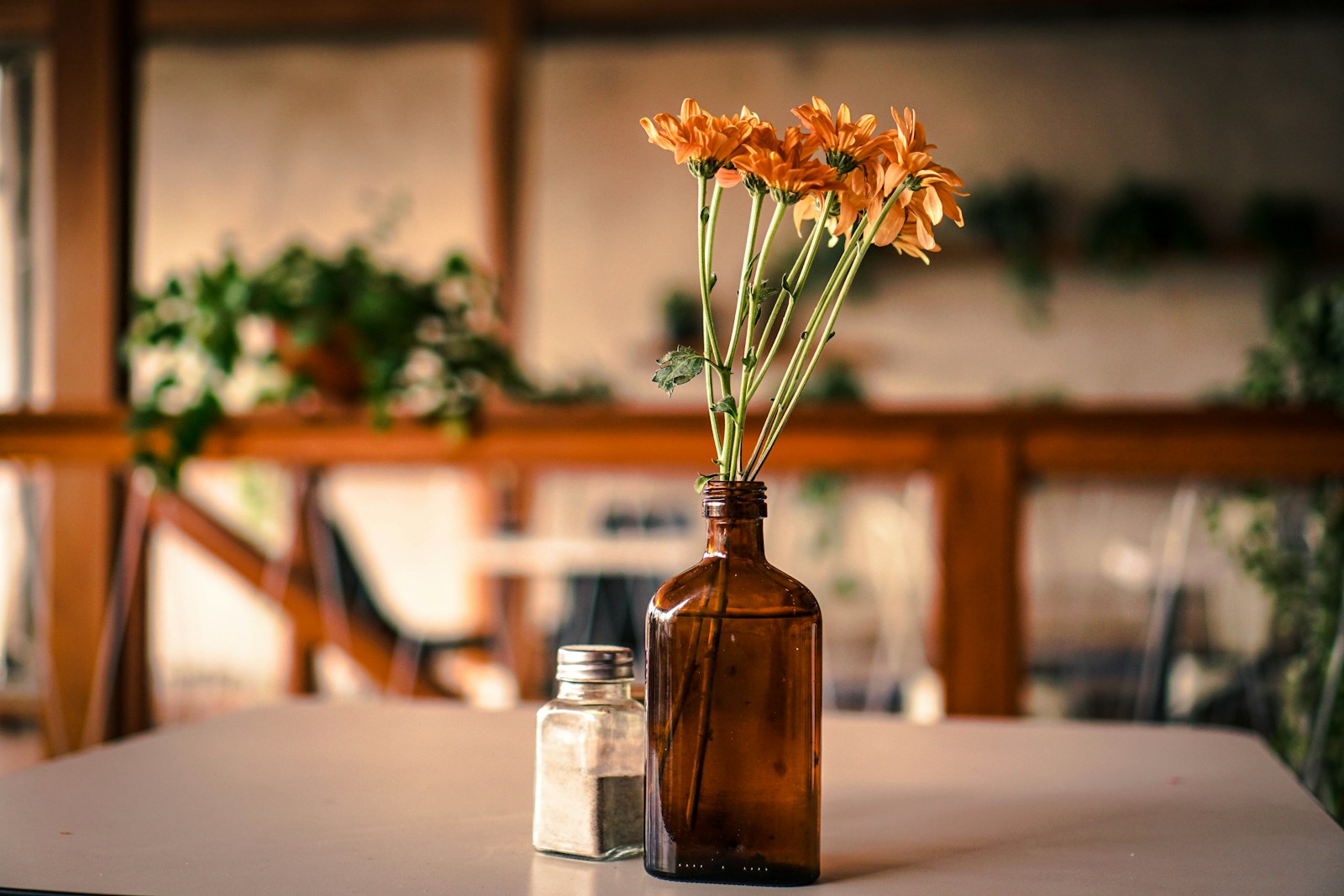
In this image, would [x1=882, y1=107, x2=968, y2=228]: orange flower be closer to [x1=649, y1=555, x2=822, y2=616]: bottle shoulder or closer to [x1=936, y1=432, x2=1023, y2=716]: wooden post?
[x1=649, y1=555, x2=822, y2=616]: bottle shoulder

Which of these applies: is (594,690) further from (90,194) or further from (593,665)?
(90,194)

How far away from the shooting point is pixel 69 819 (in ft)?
Result: 2.71

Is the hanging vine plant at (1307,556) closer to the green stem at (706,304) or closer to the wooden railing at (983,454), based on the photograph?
the wooden railing at (983,454)

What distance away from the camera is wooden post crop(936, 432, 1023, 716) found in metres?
1.86

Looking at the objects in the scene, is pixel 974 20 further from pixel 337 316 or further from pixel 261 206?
pixel 337 316

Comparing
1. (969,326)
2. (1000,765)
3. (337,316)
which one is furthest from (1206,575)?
(1000,765)

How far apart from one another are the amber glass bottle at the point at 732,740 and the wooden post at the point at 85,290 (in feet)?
5.89

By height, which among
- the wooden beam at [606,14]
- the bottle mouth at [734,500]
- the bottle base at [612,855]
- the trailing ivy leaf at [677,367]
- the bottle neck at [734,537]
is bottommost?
the bottle base at [612,855]

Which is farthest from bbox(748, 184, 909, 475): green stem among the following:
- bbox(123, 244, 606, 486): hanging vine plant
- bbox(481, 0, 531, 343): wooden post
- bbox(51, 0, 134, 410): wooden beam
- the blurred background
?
bbox(481, 0, 531, 343): wooden post

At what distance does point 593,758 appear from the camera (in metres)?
0.72

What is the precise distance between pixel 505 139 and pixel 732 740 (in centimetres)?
532

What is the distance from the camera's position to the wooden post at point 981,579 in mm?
1862

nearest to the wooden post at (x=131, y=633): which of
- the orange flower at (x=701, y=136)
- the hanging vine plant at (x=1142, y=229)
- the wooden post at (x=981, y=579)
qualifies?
the wooden post at (x=981, y=579)

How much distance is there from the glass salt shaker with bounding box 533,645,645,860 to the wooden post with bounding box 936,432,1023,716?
121 centimetres
